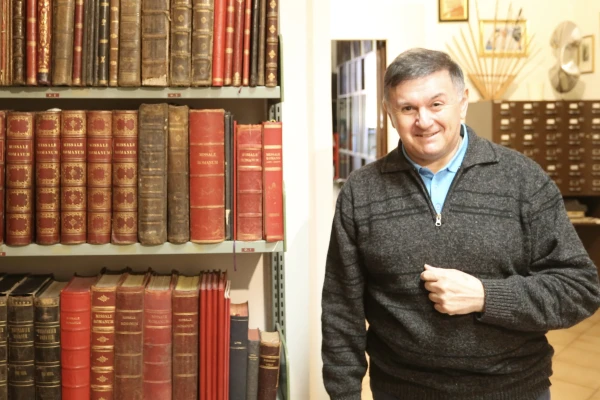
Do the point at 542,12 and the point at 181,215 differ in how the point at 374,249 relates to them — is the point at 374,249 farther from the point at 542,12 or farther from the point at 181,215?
the point at 542,12

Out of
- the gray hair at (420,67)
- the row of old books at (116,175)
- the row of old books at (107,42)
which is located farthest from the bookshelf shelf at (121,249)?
the gray hair at (420,67)

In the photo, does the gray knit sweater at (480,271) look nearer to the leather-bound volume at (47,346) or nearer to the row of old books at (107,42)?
the row of old books at (107,42)

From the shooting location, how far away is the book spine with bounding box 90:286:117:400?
1.53 meters

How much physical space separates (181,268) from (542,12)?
Result: 4215 mm

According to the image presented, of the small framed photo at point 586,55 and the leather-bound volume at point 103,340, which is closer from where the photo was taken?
the leather-bound volume at point 103,340

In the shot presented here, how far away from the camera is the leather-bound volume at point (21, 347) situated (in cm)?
151

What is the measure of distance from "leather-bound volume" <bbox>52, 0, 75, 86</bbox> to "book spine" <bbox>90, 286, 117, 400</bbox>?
1.79 ft

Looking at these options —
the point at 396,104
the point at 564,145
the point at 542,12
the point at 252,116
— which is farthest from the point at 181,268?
the point at 542,12

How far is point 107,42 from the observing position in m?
1.49

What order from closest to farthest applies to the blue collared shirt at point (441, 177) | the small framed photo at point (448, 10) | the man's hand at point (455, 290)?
1. the man's hand at point (455, 290)
2. the blue collared shirt at point (441, 177)
3. the small framed photo at point (448, 10)

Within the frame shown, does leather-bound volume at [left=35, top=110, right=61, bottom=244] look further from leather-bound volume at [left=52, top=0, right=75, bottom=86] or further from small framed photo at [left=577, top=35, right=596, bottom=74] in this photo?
small framed photo at [left=577, top=35, right=596, bottom=74]

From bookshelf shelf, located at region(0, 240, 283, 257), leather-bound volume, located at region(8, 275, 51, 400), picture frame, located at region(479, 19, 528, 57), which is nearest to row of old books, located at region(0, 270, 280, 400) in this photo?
leather-bound volume, located at region(8, 275, 51, 400)

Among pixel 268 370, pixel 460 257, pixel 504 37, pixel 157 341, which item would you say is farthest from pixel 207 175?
pixel 504 37

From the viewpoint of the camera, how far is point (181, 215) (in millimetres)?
1507
